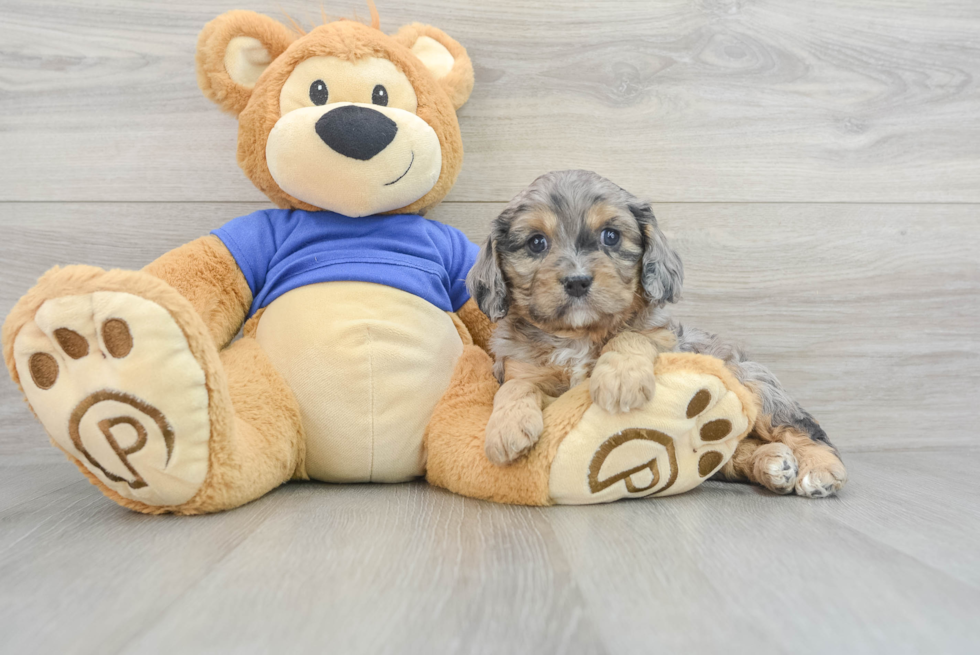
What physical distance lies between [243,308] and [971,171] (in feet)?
8.28

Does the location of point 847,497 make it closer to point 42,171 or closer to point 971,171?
point 971,171

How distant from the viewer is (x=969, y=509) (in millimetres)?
1532

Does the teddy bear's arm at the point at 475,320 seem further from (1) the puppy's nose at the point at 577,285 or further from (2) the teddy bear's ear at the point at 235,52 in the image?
(2) the teddy bear's ear at the point at 235,52

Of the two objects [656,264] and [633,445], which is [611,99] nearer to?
[656,264]

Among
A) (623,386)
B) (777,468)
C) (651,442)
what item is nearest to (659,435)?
(651,442)

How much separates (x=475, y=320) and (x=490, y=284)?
0.36 meters

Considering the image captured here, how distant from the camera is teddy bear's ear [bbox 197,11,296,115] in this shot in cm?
177

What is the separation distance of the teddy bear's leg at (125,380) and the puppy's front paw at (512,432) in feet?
1.87

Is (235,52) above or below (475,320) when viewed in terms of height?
above

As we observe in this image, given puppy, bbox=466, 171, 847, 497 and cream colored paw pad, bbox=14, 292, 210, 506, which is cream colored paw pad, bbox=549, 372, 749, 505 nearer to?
puppy, bbox=466, 171, 847, 497

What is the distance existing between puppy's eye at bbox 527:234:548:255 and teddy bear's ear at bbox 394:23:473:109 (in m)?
0.65

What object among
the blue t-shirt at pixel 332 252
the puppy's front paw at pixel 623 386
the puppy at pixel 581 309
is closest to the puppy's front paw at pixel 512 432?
the puppy at pixel 581 309

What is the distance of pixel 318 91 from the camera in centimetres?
172

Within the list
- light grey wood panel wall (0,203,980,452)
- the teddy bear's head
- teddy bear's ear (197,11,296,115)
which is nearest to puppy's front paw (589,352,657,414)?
the teddy bear's head
